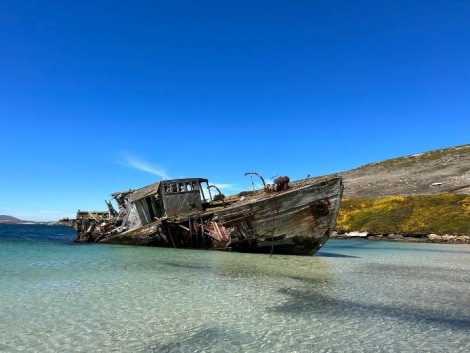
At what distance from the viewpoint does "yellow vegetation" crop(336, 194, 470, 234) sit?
46438 mm

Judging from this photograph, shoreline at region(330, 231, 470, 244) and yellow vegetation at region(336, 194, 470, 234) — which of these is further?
yellow vegetation at region(336, 194, 470, 234)

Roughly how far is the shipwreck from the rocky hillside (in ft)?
140

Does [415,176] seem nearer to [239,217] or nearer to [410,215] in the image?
[410,215]

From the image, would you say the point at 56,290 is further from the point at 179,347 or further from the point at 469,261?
the point at 469,261

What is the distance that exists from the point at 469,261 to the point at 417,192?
43.5m

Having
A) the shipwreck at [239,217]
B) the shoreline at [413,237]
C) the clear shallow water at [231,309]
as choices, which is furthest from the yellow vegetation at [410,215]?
the clear shallow water at [231,309]

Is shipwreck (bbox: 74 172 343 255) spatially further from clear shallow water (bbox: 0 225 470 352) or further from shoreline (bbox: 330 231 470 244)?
shoreline (bbox: 330 231 470 244)

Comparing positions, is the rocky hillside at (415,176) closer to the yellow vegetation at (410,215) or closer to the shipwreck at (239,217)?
the yellow vegetation at (410,215)

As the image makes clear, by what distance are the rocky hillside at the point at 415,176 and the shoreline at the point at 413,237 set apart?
18576 mm

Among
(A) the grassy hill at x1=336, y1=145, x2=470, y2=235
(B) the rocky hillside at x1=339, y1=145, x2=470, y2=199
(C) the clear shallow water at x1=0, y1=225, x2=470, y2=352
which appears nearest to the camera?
(C) the clear shallow water at x1=0, y1=225, x2=470, y2=352

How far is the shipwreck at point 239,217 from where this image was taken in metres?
26.4

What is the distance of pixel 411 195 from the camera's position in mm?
63438

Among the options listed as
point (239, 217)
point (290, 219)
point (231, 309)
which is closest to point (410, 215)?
point (290, 219)

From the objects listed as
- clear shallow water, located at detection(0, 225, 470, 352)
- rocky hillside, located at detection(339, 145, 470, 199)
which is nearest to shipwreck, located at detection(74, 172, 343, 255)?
clear shallow water, located at detection(0, 225, 470, 352)
